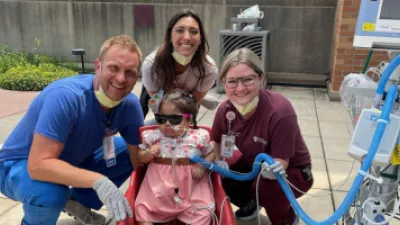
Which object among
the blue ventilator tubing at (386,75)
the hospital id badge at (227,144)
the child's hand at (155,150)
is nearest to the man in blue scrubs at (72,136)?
the child's hand at (155,150)

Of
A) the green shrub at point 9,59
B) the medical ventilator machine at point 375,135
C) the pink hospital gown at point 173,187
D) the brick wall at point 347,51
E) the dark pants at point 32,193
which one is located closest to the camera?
the medical ventilator machine at point 375,135

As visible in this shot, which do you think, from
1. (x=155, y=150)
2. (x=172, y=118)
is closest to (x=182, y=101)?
(x=172, y=118)

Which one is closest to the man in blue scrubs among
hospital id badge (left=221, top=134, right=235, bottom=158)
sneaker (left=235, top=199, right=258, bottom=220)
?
hospital id badge (left=221, top=134, right=235, bottom=158)

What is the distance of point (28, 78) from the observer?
20.6ft

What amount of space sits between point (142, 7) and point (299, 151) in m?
5.68

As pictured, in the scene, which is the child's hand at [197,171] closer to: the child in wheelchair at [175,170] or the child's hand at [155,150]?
the child in wheelchair at [175,170]

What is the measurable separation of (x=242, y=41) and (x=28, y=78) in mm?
3680

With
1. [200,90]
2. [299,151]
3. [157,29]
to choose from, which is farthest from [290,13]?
[299,151]

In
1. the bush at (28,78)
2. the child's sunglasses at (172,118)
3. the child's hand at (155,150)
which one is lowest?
the bush at (28,78)

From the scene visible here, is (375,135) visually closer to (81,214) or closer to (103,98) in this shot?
(103,98)

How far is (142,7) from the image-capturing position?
7215mm

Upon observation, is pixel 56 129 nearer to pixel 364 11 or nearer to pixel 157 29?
pixel 364 11

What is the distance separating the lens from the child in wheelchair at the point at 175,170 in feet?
6.93

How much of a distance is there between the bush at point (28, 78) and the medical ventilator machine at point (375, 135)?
4.94 m
